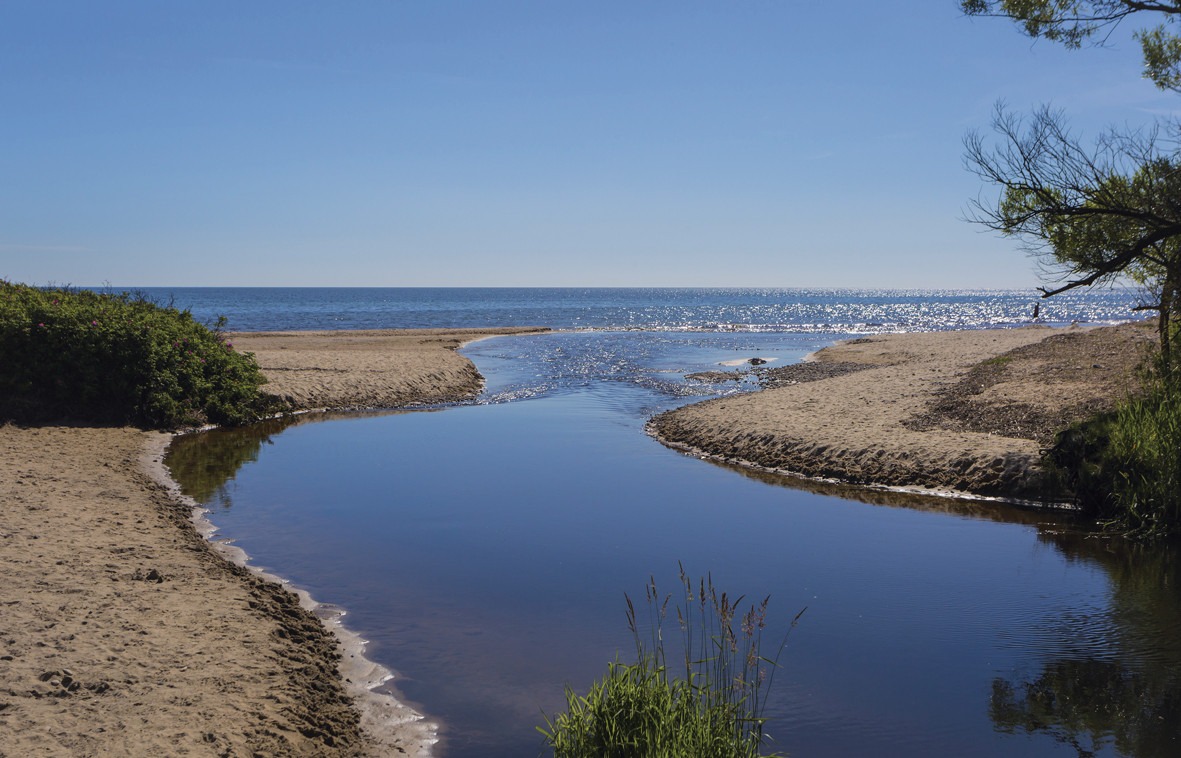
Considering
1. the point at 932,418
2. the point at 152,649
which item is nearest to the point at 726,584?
the point at 152,649

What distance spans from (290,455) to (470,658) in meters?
12.0

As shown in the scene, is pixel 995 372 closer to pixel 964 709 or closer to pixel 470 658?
pixel 964 709

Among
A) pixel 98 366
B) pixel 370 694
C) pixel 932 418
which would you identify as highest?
pixel 98 366

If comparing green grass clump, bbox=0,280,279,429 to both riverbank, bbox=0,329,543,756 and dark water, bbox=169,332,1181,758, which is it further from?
riverbank, bbox=0,329,543,756

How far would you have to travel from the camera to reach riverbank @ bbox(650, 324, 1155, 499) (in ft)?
50.3

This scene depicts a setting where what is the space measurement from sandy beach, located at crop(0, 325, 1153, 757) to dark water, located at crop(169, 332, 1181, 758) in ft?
2.45

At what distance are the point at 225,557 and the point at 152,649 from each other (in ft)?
11.7

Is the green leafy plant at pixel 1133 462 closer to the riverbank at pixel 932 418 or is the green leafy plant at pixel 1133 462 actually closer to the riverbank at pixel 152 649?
the riverbank at pixel 932 418

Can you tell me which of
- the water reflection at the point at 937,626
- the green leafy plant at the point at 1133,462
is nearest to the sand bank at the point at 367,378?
the water reflection at the point at 937,626

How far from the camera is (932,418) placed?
712 inches

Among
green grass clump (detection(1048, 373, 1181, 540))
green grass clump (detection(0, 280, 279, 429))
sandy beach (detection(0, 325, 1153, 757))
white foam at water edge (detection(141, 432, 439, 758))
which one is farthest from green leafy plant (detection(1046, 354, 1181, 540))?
green grass clump (detection(0, 280, 279, 429))

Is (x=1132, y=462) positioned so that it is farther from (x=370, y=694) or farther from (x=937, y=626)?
(x=370, y=694)

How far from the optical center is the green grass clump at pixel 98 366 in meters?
19.3

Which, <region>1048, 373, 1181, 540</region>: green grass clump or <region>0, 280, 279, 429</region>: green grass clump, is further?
<region>0, 280, 279, 429</region>: green grass clump
